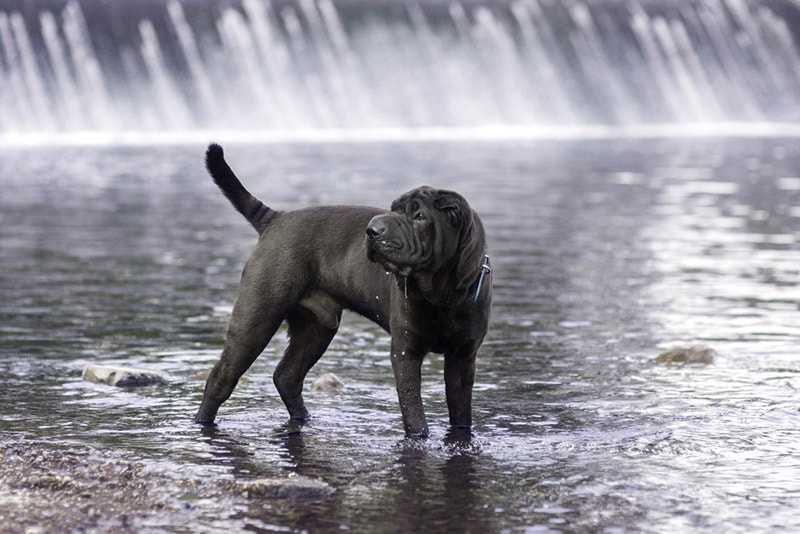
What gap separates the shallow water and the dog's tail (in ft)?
3.59

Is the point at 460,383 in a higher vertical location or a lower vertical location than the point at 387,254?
lower

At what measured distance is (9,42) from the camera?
158 feet

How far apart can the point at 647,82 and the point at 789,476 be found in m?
56.7

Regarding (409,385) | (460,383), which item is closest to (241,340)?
(409,385)

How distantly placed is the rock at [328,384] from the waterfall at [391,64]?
40.0 meters

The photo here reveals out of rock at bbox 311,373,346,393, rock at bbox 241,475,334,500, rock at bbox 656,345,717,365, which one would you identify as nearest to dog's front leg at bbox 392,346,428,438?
rock at bbox 241,475,334,500

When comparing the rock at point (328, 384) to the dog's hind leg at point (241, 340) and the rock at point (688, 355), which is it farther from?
the rock at point (688, 355)

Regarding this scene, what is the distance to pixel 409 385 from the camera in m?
6.76

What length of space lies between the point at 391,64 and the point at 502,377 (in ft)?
158

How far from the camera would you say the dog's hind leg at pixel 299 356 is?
7621mm

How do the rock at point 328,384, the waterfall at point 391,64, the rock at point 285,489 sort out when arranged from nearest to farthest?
the rock at point 285,489 < the rock at point 328,384 < the waterfall at point 391,64

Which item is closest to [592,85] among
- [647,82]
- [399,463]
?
[647,82]

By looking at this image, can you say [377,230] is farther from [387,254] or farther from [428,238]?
[428,238]

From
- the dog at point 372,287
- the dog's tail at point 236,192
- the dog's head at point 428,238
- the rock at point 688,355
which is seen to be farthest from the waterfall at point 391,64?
the dog's head at point 428,238
